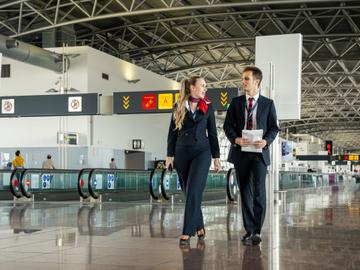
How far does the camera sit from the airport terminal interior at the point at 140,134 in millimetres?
5512

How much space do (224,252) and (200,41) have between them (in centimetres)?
2837

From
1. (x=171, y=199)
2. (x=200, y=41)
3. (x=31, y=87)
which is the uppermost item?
(x=200, y=41)

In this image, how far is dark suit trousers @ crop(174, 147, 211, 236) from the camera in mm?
5820

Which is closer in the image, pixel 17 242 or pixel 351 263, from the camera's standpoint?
pixel 351 263

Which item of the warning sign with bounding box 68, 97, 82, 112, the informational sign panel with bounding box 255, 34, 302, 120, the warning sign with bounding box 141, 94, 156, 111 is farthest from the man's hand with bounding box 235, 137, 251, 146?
Answer: the warning sign with bounding box 68, 97, 82, 112

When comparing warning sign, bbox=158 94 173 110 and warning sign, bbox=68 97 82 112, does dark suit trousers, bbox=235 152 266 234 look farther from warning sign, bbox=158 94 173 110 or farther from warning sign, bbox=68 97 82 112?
warning sign, bbox=68 97 82 112


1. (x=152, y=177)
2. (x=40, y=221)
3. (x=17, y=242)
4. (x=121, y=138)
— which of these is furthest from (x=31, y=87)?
(x=17, y=242)

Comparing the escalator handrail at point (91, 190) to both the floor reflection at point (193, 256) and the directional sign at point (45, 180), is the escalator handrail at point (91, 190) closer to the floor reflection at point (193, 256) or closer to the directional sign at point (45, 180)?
the directional sign at point (45, 180)

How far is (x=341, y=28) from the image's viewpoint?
3291cm

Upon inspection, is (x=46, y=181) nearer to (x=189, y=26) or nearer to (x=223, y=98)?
(x=223, y=98)

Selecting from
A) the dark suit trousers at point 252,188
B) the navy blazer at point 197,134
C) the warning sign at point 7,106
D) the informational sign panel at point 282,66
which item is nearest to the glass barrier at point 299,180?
the warning sign at point 7,106

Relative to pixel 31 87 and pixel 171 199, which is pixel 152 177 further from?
pixel 31 87

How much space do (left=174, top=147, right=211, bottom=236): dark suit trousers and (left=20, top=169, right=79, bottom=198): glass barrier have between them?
42.5 feet

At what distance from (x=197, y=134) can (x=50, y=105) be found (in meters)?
15.6
